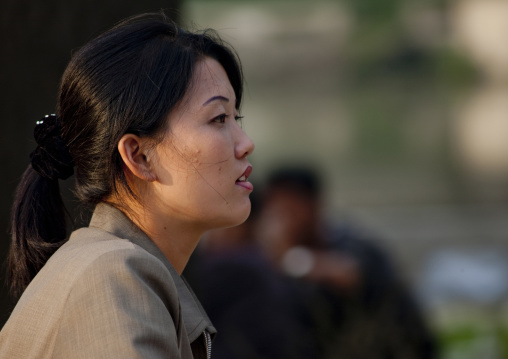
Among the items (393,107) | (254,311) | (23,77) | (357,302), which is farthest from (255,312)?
(393,107)

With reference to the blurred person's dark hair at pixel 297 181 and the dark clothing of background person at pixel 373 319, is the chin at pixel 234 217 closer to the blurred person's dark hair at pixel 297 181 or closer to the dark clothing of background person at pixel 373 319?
the dark clothing of background person at pixel 373 319

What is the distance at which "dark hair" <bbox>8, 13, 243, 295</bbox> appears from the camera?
172cm

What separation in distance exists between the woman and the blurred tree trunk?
1.80 feet

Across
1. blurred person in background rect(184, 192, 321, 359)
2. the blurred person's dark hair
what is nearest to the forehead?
blurred person in background rect(184, 192, 321, 359)

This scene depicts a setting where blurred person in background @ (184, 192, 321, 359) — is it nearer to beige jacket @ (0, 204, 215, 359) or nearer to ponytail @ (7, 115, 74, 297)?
ponytail @ (7, 115, 74, 297)

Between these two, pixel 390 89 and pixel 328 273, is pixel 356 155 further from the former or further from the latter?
pixel 328 273

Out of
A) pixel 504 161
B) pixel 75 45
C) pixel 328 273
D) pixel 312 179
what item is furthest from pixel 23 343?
pixel 504 161

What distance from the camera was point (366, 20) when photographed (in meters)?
9.94

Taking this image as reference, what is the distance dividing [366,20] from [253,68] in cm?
146

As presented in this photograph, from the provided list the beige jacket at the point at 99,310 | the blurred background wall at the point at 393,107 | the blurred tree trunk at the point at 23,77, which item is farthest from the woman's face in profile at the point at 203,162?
the blurred background wall at the point at 393,107

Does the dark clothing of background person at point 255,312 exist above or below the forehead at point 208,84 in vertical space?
below

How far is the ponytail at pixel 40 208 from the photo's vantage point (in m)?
1.86

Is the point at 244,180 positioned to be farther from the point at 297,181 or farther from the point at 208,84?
the point at 297,181

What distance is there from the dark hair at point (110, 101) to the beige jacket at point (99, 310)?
20cm
